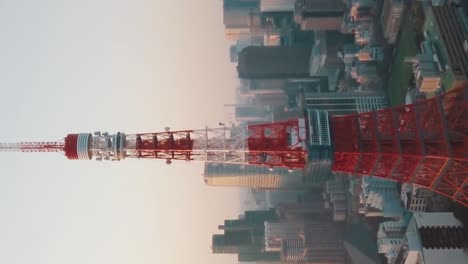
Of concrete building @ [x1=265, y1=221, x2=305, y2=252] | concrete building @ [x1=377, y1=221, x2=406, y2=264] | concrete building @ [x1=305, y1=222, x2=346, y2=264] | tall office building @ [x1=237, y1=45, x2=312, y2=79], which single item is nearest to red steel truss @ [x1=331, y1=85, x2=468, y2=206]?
concrete building @ [x1=377, y1=221, x2=406, y2=264]

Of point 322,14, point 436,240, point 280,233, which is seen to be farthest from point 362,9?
point 280,233

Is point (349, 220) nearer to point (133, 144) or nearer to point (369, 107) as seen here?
point (369, 107)

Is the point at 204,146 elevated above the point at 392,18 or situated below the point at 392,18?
below

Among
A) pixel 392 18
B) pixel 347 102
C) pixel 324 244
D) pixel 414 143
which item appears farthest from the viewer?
pixel 324 244

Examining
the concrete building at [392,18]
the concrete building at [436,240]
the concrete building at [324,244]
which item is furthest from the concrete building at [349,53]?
the concrete building at [436,240]

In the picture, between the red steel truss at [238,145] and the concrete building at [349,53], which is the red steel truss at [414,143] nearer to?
the red steel truss at [238,145]

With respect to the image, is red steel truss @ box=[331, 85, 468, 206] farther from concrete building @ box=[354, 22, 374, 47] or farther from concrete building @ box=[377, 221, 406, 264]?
concrete building @ box=[354, 22, 374, 47]

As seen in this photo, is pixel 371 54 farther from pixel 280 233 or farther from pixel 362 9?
pixel 280 233
